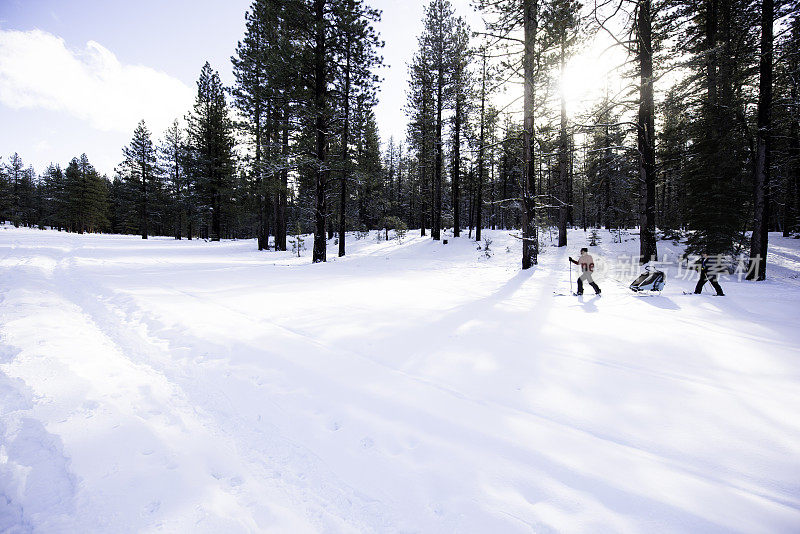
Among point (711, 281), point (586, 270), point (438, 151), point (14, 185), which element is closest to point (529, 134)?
point (586, 270)

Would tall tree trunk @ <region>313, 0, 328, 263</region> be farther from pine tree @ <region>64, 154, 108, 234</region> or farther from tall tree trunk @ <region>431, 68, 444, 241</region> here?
pine tree @ <region>64, 154, 108, 234</region>

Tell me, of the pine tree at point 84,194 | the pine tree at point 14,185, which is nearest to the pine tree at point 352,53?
the pine tree at point 84,194

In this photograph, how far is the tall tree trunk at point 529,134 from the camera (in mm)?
11016

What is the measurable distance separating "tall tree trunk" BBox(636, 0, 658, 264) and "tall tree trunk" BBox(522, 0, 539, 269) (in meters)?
3.34

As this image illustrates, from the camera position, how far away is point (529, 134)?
1162 cm

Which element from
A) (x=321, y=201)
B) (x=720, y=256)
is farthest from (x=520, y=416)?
(x=720, y=256)

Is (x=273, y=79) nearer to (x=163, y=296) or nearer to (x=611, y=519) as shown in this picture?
(x=163, y=296)

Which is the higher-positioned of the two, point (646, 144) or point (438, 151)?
point (438, 151)

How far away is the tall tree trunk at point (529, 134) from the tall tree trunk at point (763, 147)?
7.51 metres

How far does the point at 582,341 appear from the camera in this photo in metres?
5.26

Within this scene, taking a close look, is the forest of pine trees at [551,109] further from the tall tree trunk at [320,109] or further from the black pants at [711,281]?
the black pants at [711,281]

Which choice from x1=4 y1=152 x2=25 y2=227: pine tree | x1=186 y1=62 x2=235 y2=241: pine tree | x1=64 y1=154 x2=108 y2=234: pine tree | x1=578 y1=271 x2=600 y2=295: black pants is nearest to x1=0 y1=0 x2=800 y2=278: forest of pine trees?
A: x1=578 y1=271 x2=600 y2=295: black pants

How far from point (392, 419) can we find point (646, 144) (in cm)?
1337

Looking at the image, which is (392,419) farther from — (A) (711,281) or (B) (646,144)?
(B) (646,144)
